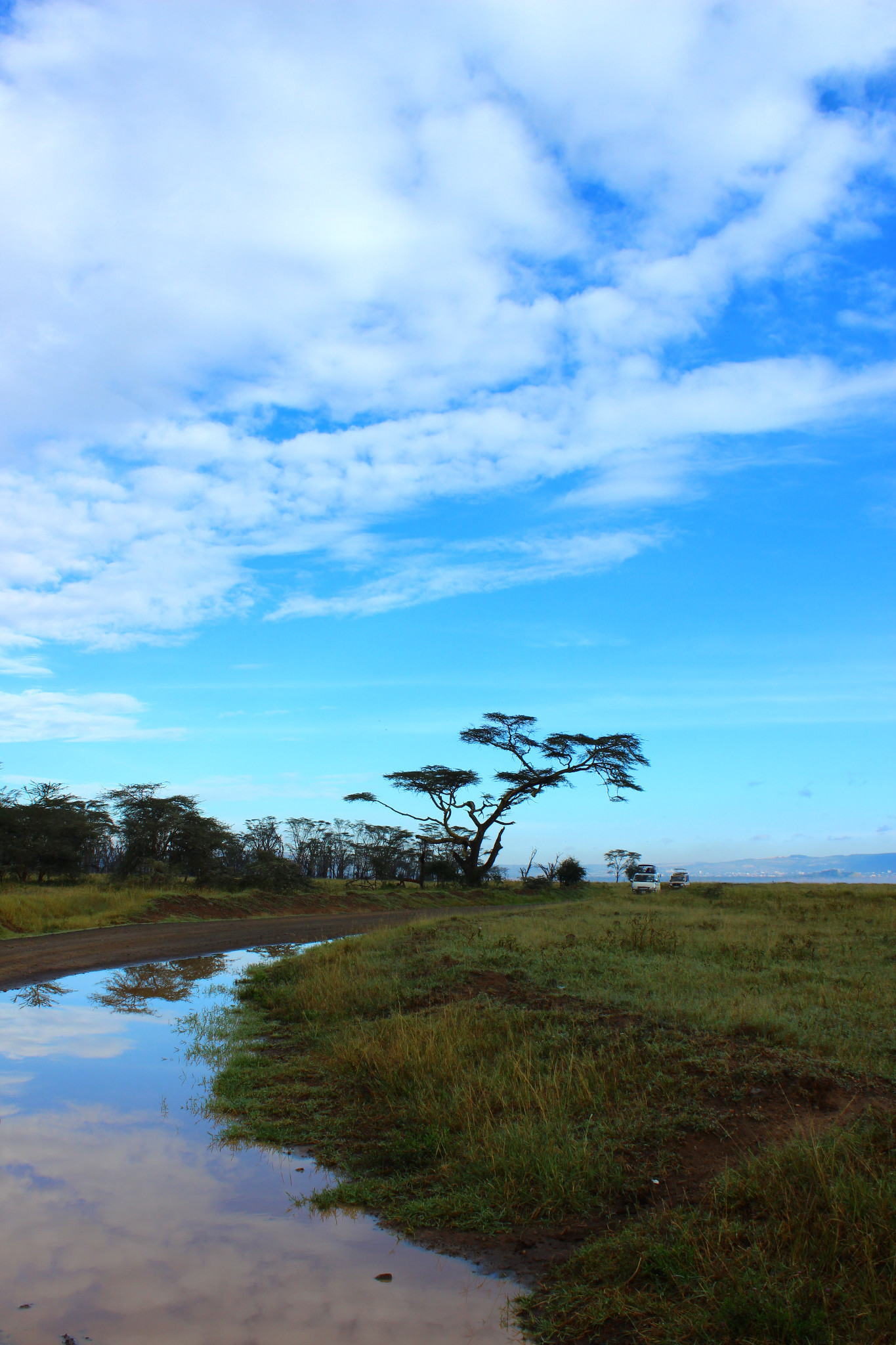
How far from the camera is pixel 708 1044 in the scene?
796cm

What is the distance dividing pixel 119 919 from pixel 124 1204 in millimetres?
20516

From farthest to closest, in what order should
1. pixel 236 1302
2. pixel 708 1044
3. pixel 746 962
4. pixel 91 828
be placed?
1. pixel 91 828
2. pixel 746 962
3. pixel 708 1044
4. pixel 236 1302

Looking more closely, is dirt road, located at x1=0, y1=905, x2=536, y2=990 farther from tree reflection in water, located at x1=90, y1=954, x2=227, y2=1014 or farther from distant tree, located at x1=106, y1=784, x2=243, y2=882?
distant tree, located at x1=106, y1=784, x2=243, y2=882

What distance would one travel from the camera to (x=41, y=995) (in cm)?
1298

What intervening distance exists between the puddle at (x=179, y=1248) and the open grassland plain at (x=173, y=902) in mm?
14550

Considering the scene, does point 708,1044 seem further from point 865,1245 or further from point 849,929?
point 849,929

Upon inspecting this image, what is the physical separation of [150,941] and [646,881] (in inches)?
1657

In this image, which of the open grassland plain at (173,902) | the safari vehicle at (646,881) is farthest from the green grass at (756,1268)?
the safari vehicle at (646,881)

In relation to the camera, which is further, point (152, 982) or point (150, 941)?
point (150, 941)

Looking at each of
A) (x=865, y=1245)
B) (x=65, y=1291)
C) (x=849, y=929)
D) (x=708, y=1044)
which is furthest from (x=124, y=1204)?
(x=849, y=929)

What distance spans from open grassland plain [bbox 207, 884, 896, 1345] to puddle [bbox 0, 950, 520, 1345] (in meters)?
0.34

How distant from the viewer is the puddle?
165 inches

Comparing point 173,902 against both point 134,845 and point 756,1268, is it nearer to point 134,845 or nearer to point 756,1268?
point 134,845

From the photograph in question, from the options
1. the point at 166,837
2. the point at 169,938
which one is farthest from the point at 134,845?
the point at 169,938
